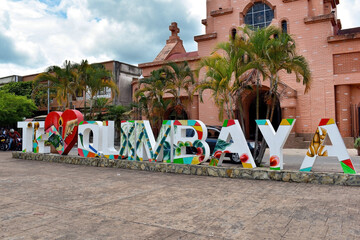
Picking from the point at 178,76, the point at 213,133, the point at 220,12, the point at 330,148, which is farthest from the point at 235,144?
the point at 220,12

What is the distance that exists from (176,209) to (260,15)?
2136 cm

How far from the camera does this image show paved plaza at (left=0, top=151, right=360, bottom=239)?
410 cm

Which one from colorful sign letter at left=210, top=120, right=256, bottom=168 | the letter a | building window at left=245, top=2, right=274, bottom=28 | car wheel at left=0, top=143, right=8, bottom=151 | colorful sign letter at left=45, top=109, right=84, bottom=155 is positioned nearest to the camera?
the letter a

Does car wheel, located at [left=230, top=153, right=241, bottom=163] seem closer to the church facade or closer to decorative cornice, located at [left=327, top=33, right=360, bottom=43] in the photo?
the church facade

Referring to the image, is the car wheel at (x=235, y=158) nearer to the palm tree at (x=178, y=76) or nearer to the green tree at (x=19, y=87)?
the palm tree at (x=178, y=76)

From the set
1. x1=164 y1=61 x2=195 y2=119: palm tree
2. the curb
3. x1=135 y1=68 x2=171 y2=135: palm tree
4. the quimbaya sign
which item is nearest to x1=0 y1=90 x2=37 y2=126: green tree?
x1=135 y1=68 x2=171 y2=135: palm tree

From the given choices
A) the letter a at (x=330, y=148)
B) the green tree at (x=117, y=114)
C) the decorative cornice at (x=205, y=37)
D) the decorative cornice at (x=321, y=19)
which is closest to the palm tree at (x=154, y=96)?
the green tree at (x=117, y=114)

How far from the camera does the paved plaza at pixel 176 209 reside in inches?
161

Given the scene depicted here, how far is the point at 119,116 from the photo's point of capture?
23.6 meters

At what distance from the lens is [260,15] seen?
2330cm

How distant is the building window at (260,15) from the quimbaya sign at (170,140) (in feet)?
52.6

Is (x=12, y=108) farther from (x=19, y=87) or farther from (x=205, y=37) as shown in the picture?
(x=205, y=37)

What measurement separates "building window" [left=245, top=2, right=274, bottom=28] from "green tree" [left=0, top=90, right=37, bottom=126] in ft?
63.5

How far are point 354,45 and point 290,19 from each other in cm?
465
